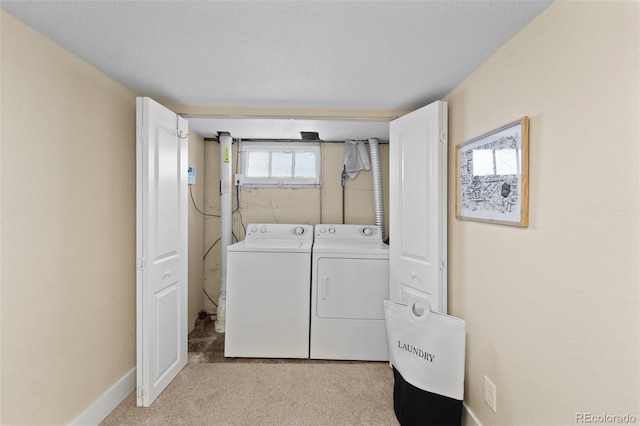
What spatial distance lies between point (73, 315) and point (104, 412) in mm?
652

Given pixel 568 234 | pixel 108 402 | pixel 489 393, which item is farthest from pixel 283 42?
pixel 108 402

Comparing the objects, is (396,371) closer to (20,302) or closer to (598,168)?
(598,168)

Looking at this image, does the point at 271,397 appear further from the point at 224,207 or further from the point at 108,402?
the point at 224,207

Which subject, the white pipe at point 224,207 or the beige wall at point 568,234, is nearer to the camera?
the beige wall at point 568,234

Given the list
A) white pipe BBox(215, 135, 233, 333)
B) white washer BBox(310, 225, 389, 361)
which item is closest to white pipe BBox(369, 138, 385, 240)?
white washer BBox(310, 225, 389, 361)

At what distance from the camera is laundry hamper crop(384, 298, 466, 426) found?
1468 mm

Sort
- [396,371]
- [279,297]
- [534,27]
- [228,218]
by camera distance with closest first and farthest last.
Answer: [534,27] → [396,371] → [279,297] → [228,218]

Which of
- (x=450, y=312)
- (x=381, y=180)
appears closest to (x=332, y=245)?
(x=381, y=180)

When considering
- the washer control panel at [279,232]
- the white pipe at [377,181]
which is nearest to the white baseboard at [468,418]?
the white pipe at [377,181]

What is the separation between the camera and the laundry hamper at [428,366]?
1468 millimetres

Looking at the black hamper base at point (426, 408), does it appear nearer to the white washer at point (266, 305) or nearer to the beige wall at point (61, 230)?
the white washer at point (266, 305)

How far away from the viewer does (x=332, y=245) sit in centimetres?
249

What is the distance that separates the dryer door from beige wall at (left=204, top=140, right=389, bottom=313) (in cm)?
79

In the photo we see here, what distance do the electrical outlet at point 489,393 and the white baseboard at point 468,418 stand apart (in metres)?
0.17
